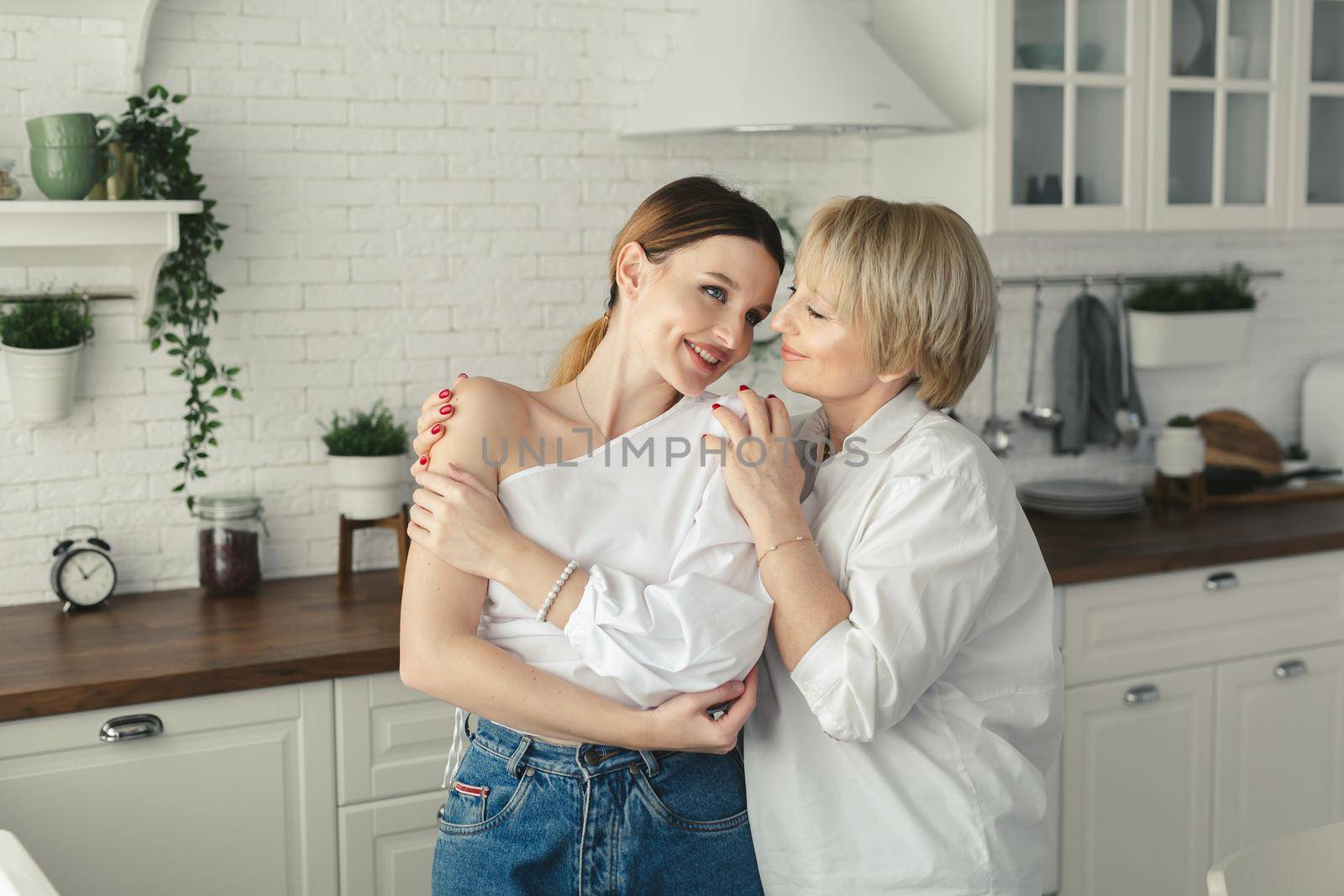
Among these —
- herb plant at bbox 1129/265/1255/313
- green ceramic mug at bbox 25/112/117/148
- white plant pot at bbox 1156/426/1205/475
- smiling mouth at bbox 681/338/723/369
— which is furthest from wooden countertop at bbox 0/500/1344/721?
smiling mouth at bbox 681/338/723/369

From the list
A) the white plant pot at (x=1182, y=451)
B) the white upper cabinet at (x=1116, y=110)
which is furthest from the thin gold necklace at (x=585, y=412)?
the white plant pot at (x=1182, y=451)

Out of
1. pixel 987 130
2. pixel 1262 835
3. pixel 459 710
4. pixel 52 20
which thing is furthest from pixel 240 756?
pixel 1262 835

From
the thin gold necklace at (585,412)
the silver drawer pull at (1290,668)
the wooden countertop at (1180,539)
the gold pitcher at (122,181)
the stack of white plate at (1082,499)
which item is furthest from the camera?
the stack of white plate at (1082,499)

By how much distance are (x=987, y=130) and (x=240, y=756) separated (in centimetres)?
212

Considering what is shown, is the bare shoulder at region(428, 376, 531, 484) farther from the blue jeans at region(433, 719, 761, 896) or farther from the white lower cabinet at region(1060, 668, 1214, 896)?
the white lower cabinet at region(1060, 668, 1214, 896)

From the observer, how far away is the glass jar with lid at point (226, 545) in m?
2.73

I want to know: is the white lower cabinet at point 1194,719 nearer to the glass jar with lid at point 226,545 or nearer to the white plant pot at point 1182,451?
the white plant pot at point 1182,451

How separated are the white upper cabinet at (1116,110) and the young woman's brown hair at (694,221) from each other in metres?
1.59

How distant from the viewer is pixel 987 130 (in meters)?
3.06

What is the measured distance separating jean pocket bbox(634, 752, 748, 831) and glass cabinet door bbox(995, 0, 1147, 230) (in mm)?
1850

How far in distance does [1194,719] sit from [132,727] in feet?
7.74

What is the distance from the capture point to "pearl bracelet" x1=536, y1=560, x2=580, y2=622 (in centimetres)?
153

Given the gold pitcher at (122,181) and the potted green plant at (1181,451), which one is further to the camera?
the potted green plant at (1181,451)

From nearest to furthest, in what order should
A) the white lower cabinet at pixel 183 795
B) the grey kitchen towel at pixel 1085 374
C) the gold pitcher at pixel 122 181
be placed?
the white lower cabinet at pixel 183 795, the gold pitcher at pixel 122 181, the grey kitchen towel at pixel 1085 374
